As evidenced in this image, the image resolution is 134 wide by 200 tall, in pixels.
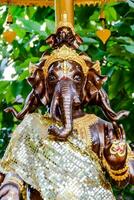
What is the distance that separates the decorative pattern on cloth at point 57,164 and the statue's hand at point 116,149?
0.05 meters

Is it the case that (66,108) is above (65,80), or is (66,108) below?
below

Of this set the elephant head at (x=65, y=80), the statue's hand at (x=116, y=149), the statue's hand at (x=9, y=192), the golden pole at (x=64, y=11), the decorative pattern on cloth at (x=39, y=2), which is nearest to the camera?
the statue's hand at (x=9, y=192)

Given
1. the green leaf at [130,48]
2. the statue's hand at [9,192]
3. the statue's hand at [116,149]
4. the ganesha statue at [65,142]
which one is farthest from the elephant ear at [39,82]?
the green leaf at [130,48]

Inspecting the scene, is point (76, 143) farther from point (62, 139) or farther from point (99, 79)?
point (99, 79)

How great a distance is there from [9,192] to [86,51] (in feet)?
3.95

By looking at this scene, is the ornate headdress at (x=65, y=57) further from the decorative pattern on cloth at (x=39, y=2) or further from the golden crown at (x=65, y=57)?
the decorative pattern on cloth at (x=39, y=2)

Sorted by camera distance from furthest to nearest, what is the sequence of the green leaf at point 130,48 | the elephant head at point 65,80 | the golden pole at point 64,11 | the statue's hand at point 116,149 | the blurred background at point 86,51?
the blurred background at point 86,51
the green leaf at point 130,48
the golden pole at point 64,11
the elephant head at point 65,80
the statue's hand at point 116,149

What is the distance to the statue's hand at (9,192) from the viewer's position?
2.69 metres

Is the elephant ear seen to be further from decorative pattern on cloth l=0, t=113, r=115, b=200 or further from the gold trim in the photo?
the gold trim

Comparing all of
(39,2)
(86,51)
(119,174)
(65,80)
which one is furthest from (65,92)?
(86,51)

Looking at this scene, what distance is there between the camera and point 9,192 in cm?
270

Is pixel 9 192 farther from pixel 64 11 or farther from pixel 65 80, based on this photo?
pixel 64 11

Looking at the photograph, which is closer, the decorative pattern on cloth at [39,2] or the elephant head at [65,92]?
the elephant head at [65,92]

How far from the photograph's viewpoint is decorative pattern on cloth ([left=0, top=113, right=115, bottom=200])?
276cm
